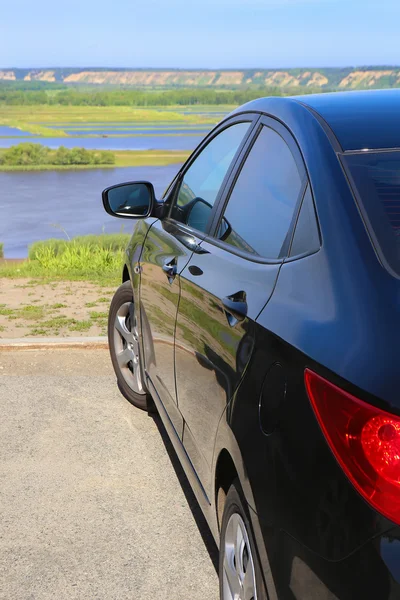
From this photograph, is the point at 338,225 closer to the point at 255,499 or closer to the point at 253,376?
the point at 253,376

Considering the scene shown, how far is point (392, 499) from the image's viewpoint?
1.62 metres

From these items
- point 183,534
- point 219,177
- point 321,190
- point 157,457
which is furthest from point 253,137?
point 157,457

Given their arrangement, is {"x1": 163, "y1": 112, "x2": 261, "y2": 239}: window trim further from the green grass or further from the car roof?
the green grass

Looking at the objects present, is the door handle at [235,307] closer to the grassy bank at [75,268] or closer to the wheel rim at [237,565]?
the wheel rim at [237,565]

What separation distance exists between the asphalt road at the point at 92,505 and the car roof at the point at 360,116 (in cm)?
177

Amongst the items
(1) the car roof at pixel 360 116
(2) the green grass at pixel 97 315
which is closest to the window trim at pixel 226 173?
(1) the car roof at pixel 360 116

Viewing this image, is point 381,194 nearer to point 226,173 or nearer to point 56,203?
point 226,173

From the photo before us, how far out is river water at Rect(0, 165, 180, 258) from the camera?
53.0m

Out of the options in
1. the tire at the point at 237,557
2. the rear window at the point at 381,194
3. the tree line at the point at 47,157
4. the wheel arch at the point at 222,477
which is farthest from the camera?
the tree line at the point at 47,157

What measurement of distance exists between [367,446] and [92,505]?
2.38m

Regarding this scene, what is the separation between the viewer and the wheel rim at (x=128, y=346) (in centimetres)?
481

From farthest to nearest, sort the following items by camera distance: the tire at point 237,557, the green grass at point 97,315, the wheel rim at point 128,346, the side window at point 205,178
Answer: the green grass at point 97,315, the wheel rim at point 128,346, the side window at point 205,178, the tire at point 237,557

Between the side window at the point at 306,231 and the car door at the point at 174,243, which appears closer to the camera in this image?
the side window at the point at 306,231

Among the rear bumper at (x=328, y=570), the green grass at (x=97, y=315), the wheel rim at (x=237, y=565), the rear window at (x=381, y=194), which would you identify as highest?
the rear window at (x=381, y=194)
